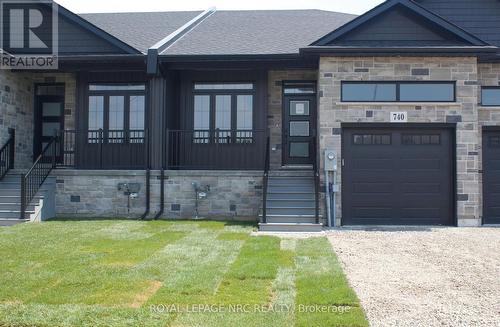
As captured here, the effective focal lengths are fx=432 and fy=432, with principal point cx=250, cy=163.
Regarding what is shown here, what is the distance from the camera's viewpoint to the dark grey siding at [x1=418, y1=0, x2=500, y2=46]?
12055mm

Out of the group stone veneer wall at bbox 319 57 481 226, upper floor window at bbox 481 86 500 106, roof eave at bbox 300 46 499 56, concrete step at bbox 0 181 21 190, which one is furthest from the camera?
upper floor window at bbox 481 86 500 106

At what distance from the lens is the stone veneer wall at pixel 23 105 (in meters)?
11.8

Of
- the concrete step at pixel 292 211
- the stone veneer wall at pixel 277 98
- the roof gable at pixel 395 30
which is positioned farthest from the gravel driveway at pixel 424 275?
the roof gable at pixel 395 30

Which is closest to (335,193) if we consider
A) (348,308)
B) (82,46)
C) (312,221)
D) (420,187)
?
(312,221)

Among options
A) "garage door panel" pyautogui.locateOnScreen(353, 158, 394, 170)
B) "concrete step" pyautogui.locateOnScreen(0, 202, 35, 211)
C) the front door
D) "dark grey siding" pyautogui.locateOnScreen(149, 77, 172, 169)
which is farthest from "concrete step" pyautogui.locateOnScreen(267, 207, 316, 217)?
the front door

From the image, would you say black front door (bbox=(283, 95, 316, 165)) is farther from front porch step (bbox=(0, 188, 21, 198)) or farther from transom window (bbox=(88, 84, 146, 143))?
front porch step (bbox=(0, 188, 21, 198))

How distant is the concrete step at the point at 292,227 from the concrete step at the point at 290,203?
811mm

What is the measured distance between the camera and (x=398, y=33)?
10.4 m

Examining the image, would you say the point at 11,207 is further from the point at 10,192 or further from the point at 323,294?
the point at 323,294

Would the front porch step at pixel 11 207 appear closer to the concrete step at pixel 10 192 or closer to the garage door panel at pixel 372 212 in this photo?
the concrete step at pixel 10 192

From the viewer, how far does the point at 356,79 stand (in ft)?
33.8

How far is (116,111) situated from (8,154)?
3102mm

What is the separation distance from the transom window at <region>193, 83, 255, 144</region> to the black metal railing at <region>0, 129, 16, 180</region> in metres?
5.04

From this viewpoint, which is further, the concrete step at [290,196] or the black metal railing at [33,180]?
the concrete step at [290,196]
